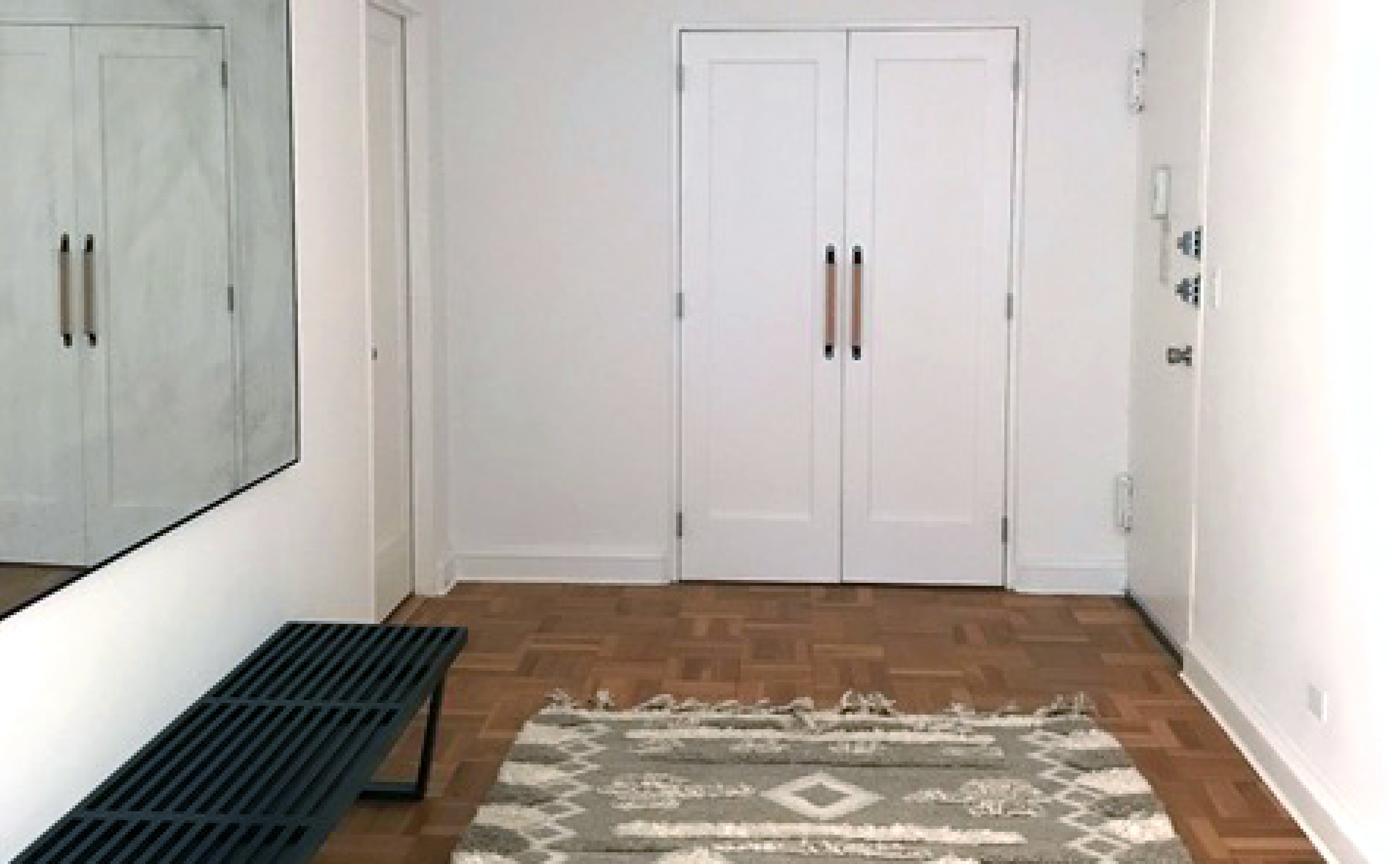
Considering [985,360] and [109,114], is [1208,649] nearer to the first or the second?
[985,360]

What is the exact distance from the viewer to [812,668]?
505cm

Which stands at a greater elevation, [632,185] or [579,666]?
[632,185]

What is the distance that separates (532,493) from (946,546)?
154 cm

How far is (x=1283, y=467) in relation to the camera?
402 cm

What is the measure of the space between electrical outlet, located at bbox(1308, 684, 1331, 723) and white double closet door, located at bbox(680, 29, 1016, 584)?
2367mm

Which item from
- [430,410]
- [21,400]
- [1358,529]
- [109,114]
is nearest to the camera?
[21,400]

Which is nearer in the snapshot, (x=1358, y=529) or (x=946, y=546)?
(x=1358, y=529)

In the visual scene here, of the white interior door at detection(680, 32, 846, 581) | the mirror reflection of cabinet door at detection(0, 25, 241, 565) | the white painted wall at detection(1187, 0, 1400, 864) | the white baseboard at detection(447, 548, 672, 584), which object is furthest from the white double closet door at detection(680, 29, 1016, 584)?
the mirror reflection of cabinet door at detection(0, 25, 241, 565)

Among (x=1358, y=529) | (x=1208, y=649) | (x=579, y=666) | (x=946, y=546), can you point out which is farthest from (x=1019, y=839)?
(x=946, y=546)

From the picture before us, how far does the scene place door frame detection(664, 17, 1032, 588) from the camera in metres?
5.91

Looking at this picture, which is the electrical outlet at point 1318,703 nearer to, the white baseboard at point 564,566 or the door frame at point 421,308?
the white baseboard at point 564,566

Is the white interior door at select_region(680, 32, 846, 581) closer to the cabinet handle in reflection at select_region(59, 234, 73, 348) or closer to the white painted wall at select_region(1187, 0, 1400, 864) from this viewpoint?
the white painted wall at select_region(1187, 0, 1400, 864)

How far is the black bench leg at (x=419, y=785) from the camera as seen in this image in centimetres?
388

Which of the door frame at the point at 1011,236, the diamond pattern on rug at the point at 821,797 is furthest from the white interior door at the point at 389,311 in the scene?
the diamond pattern on rug at the point at 821,797
